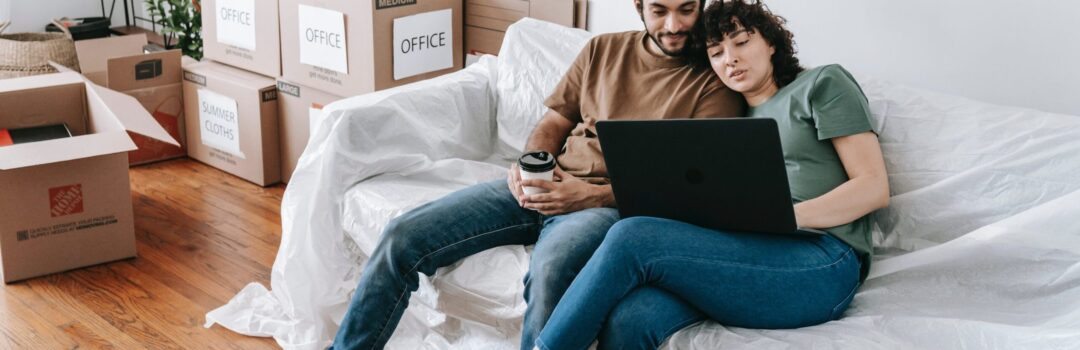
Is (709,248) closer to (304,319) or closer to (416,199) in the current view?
(416,199)

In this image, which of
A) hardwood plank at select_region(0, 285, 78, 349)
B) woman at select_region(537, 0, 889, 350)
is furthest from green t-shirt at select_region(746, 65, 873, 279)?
hardwood plank at select_region(0, 285, 78, 349)

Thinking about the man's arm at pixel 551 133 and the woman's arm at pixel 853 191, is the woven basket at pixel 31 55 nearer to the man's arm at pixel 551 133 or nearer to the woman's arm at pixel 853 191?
the man's arm at pixel 551 133

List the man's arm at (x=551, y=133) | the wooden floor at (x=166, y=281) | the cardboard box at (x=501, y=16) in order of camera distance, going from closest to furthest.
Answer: the man's arm at (x=551, y=133) → the wooden floor at (x=166, y=281) → the cardboard box at (x=501, y=16)

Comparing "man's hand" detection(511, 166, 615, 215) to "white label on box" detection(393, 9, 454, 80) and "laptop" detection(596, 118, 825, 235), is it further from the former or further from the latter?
"white label on box" detection(393, 9, 454, 80)

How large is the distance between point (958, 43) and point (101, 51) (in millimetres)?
2817

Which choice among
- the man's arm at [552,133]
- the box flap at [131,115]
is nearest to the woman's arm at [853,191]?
the man's arm at [552,133]

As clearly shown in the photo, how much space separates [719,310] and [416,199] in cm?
81

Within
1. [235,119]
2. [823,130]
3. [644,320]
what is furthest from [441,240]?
[235,119]

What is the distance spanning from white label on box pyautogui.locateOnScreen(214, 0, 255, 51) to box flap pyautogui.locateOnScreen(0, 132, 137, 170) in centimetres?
78

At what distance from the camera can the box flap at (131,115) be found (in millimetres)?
2533

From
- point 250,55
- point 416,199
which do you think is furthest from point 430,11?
point 416,199

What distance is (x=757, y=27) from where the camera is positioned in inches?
70.8

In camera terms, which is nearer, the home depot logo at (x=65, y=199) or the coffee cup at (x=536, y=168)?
the coffee cup at (x=536, y=168)

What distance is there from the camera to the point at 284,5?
3076 millimetres
